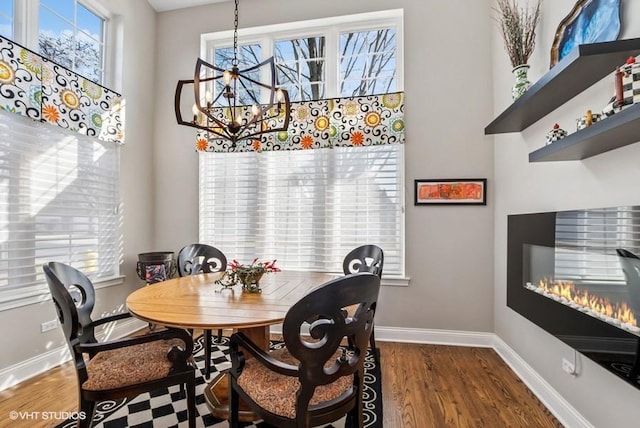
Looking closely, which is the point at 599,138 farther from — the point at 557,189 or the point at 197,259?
the point at 197,259

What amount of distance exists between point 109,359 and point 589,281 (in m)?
2.60

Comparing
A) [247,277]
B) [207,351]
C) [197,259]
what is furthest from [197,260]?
[247,277]

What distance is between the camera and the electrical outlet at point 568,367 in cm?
186

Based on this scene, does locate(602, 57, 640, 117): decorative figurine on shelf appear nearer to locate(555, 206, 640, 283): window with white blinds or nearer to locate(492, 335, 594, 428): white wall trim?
locate(555, 206, 640, 283): window with white blinds

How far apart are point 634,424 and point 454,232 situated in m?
1.86

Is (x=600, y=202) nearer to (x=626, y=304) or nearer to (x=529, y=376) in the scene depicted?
(x=626, y=304)

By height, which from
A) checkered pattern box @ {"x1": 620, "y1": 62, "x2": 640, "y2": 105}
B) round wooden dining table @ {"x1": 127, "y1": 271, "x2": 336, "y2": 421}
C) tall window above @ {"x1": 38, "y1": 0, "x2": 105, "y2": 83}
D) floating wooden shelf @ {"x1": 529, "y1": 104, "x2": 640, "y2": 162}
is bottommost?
round wooden dining table @ {"x1": 127, "y1": 271, "x2": 336, "y2": 421}

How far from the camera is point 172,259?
11.3ft

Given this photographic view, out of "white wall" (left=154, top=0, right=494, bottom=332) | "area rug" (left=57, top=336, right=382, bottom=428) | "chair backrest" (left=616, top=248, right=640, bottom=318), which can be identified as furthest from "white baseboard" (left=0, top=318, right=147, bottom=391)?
"chair backrest" (left=616, top=248, right=640, bottom=318)

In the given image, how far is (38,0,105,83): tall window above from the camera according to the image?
8.90 feet

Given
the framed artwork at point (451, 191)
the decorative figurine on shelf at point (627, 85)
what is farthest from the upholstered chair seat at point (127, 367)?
the framed artwork at point (451, 191)

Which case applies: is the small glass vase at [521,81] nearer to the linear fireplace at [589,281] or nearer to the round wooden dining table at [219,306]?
the linear fireplace at [589,281]

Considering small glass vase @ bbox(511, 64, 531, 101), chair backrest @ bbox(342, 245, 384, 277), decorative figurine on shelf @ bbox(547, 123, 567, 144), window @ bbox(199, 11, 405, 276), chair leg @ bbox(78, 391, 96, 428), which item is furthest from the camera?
window @ bbox(199, 11, 405, 276)

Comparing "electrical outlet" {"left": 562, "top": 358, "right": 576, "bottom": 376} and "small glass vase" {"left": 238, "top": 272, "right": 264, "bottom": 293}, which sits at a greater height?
"small glass vase" {"left": 238, "top": 272, "right": 264, "bottom": 293}
